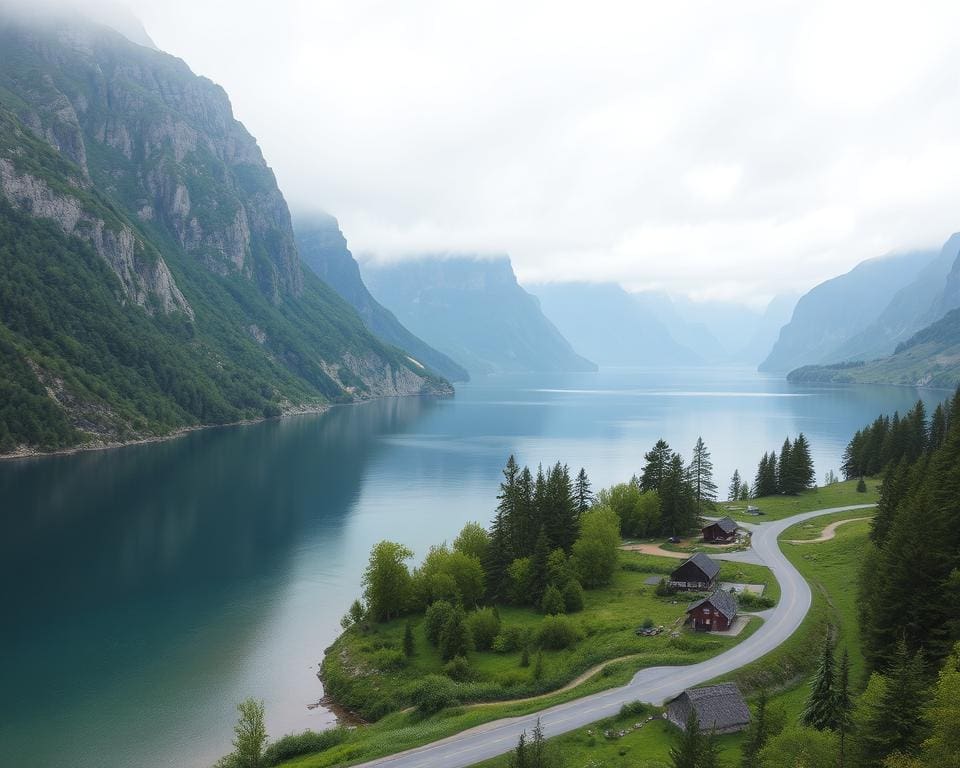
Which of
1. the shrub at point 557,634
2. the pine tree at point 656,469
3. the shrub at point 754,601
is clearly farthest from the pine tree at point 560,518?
the pine tree at point 656,469

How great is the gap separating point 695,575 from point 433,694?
92.2 ft

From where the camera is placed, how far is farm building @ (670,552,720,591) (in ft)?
212

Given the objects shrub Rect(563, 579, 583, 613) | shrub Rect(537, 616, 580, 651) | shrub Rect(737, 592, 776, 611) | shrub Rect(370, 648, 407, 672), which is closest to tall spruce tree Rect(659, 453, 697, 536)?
shrub Rect(563, 579, 583, 613)

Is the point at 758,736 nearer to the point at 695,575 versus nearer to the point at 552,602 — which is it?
the point at 552,602

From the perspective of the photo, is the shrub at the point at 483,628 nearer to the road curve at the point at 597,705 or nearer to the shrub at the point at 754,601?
the road curve at the point at 597,705

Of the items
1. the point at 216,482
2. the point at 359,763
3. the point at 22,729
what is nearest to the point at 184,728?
the point at 22,729

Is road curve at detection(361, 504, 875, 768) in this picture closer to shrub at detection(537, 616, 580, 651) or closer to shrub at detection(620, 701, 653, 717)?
shrub at detection(620, 701, 653, 717)

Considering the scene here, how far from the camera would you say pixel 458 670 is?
2160 inches

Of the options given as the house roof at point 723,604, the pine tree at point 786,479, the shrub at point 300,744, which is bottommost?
the shrub at point 300,744

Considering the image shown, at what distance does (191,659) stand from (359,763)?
2619 cm

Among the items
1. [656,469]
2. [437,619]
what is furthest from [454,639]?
[656,469]

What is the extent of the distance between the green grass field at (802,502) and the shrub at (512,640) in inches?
1743

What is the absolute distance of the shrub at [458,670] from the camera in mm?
54375

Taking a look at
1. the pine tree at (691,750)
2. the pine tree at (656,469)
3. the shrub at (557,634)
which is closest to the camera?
the pine tree at (691,750)
